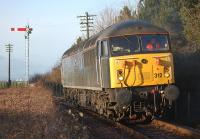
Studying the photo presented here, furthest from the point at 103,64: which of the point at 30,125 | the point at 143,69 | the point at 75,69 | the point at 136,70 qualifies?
the point at 75,69

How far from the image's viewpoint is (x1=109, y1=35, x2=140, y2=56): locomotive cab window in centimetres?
1742

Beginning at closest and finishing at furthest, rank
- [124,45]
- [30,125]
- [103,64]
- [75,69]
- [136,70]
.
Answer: [30,125] → [136,70] → [124,45] → [103,64] → [75,69]

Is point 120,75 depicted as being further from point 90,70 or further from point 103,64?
point 90,70

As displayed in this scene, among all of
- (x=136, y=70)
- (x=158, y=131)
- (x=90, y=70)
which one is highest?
(x=90, y=70)

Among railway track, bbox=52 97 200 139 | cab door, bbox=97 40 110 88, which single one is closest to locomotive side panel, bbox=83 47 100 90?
cab door, bbox=97 40 110 88

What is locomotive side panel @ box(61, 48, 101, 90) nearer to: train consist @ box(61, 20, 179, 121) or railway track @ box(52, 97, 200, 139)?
train consist @ box(61, 20, 179, 121)

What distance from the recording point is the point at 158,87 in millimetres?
17469

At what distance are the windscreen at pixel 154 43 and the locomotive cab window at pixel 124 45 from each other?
0.25 meters

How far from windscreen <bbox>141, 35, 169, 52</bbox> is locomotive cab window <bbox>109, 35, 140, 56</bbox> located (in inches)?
9.9

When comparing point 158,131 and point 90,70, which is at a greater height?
point 90,70

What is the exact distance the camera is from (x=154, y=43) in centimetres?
1767

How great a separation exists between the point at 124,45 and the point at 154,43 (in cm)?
106

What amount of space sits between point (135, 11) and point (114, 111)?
107 feet

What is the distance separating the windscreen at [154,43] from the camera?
1758 cm
